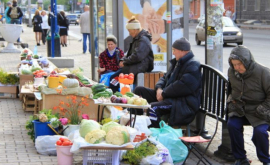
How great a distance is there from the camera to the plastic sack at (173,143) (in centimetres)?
643

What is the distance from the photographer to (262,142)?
19.3 feet

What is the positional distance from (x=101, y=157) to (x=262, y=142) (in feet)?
5.68

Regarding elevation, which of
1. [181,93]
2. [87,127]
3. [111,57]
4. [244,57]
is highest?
[244,57]

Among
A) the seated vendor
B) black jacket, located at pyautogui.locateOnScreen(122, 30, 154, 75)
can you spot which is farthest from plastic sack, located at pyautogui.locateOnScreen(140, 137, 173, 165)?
the seated vendor

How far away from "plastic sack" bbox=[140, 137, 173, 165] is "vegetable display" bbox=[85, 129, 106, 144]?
571 millimetres

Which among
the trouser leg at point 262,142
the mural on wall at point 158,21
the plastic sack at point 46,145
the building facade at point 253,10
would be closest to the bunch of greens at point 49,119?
the plastic sack at point 46,145

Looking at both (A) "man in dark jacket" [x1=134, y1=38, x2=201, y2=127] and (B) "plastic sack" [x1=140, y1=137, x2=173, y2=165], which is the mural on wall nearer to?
(A) "man in dark jacket" [x1=134, y1=38, x2=201, y2=127]

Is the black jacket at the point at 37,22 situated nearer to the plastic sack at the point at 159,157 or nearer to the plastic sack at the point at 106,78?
the plastic sack at the point at 106,78

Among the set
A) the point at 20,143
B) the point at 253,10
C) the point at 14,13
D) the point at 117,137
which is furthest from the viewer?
the point at 253,10

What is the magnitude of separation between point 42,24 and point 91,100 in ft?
65.6

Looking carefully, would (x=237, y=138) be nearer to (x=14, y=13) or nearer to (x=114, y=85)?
(x=114, y=85)

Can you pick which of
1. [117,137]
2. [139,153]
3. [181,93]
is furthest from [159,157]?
[181,93]

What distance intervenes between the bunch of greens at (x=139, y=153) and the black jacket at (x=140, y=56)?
2938mm

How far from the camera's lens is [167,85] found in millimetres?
7477
